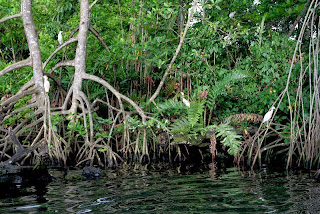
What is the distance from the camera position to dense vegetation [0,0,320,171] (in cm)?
766

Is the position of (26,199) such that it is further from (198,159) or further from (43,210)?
(198,159)

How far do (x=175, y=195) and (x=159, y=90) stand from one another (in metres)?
4.30

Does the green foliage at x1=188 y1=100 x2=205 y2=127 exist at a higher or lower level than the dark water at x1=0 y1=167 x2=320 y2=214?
higher

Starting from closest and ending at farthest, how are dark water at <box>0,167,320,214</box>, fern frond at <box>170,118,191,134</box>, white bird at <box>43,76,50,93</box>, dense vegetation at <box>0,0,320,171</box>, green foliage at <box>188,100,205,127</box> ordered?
1. dark water at <box>0,167,320,214</box>
2. white bird at <box>43,76,50,93</box>
3. dense vegetation at <box>0,0,320,171</box>
4. green foliage at <box>188,100,205,127</box>
5. fern frond at <box>170,118,191,134</box>

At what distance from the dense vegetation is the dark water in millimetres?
1526

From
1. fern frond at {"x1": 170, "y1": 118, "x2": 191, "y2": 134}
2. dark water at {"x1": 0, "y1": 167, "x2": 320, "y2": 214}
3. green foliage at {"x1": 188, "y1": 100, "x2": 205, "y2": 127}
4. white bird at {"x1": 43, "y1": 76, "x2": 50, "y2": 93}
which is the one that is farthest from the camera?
fern frond at {"x1": 170, "y1": 118, "x2": 191, "y2": 134}

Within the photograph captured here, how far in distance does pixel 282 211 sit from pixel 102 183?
2856mm

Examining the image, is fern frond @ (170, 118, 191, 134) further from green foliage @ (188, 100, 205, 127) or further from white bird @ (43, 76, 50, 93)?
white bird @ (43, 76, 50, 93)

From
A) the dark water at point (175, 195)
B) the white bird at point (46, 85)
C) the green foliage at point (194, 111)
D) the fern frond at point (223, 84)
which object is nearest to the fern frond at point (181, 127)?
the green foliage at point (194, 111)

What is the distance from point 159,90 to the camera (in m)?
8.73

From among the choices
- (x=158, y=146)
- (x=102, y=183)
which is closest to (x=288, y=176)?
(x=102, y=183)

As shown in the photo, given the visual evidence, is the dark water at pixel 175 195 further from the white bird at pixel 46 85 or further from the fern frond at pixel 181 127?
the white bird at pixel 46 85

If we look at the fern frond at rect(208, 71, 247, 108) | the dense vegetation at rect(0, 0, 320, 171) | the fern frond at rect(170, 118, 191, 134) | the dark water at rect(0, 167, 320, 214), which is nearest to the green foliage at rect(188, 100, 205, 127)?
the dense vegetation at rect(0, 0, 320, 171)

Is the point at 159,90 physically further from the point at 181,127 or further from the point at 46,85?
the point at 46,85
